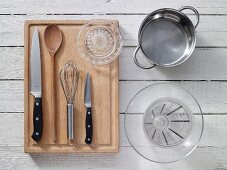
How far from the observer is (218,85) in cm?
79

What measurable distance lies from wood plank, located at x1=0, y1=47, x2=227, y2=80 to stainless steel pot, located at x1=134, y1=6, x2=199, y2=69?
0.02 m

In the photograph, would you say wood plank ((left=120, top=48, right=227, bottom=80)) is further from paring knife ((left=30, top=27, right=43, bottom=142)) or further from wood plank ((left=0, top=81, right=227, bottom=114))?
paring knife ((left=30, top=27, right=43, bottom=142))

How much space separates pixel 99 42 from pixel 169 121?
212 millimetres

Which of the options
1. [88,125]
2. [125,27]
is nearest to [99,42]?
[125,27]

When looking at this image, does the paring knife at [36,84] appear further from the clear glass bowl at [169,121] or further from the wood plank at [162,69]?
the clear glass bowl at [169,121]

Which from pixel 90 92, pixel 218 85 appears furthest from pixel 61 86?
pixel 218 85

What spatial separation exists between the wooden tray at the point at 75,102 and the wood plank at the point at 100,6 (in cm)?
4

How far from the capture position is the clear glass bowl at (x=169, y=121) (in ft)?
2.50

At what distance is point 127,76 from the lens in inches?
31.2

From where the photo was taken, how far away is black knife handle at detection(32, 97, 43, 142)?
756 millimetres

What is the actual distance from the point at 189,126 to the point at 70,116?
0.24m

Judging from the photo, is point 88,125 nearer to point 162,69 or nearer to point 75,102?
point 75,102

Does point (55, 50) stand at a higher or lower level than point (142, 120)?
higher

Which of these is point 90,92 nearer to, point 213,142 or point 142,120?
point 142,120
